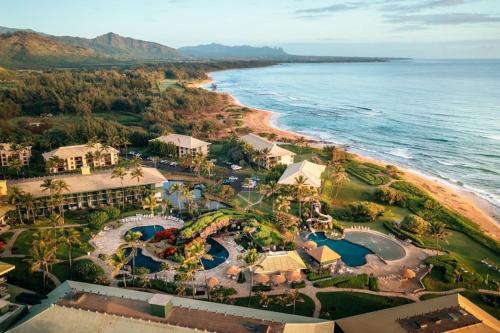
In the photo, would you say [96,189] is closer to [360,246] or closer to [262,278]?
[262,278]

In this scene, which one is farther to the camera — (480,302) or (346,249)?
(346,249)

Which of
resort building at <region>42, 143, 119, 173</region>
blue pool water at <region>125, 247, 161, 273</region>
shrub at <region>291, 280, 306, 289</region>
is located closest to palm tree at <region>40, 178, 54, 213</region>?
blue pool water at <region>125, 247, 161, 273</region>

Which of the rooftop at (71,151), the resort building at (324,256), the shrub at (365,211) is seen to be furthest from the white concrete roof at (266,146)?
the resort building at (324,256)

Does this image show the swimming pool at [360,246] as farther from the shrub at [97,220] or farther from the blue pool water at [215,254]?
the shrub at [97,220]

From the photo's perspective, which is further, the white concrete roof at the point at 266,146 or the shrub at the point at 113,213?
the white concrete roof at the point at 266,146

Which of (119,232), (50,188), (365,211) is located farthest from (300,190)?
(50,188)

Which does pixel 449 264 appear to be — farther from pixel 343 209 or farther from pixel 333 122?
pixel 333 122

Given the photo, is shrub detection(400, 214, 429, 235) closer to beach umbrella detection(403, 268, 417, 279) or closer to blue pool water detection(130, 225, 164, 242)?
beach umbrella detection(403, 268, 417, 279)
